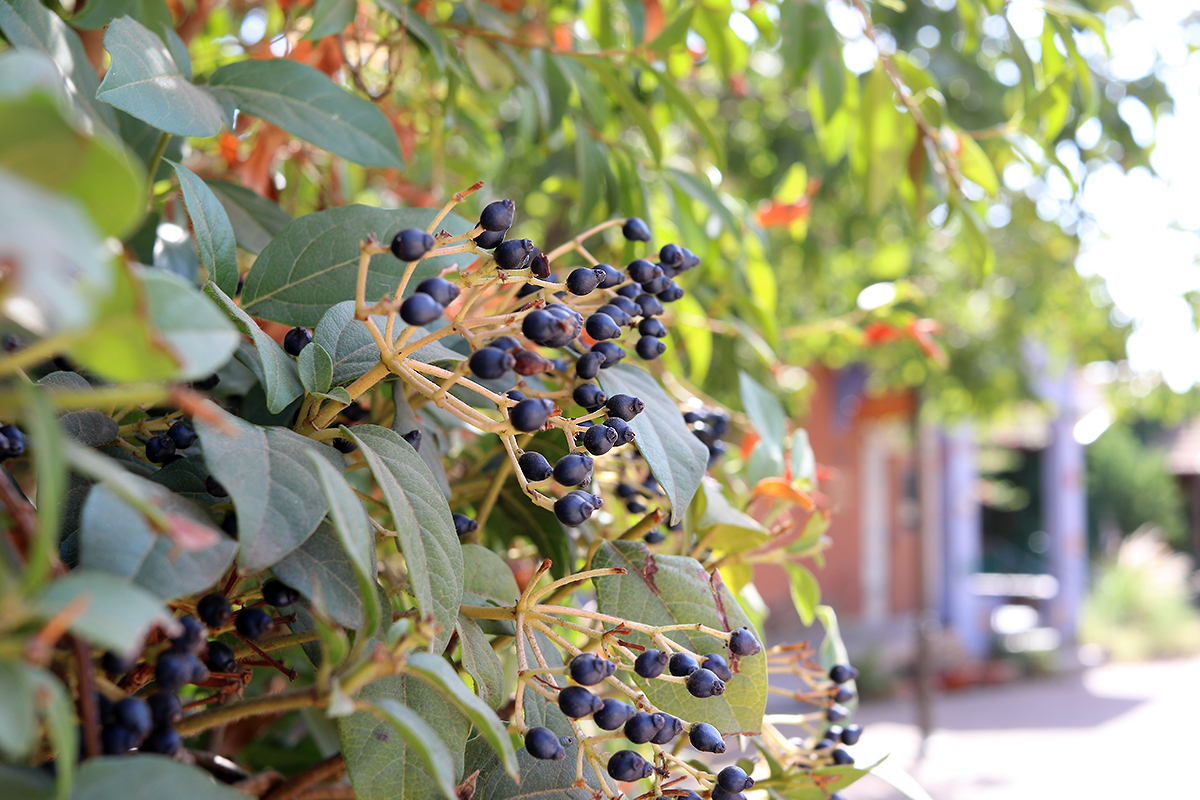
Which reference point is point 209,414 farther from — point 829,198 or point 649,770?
point 829,198

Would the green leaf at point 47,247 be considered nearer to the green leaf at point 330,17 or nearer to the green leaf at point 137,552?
the green leaf at point 137,552

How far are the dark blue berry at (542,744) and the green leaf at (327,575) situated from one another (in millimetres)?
98

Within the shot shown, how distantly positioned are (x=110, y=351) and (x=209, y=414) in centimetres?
3

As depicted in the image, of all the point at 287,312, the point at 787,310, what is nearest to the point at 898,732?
the point at 787,310

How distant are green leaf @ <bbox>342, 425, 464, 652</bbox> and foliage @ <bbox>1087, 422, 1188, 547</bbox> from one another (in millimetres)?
12235

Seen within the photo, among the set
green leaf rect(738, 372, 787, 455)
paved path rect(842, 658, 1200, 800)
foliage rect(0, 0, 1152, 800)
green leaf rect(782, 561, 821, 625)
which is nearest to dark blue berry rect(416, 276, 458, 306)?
foliage rect(0, 0, 1152, 800)

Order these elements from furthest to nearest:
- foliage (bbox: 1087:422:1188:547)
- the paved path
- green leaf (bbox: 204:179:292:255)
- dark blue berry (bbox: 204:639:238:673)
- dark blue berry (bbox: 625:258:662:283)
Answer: foliage (bbox: 1087:422:1188:547) < the paved path < green leaf (bbox: 204:179:292:255) < dark blue berry (bbox: 625:258:662:283) < dark blue berry (bbox: 204:639:238:673)

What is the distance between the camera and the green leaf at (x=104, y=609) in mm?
218

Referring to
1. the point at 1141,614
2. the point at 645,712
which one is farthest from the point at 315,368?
the point at 1141,614

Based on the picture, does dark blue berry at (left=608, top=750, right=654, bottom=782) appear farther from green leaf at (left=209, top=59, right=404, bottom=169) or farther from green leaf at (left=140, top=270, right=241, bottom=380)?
green leaf at (left=209, top=59, right=404, bottom=169)

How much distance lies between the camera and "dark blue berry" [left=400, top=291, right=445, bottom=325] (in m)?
0.34

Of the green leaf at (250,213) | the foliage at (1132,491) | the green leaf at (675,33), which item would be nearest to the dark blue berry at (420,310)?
the green leaf at (250,213)

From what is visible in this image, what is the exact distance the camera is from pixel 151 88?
47 cm

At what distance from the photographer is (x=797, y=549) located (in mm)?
686
